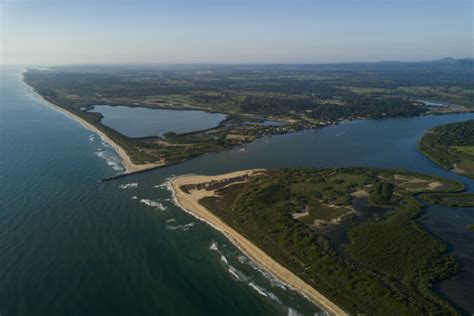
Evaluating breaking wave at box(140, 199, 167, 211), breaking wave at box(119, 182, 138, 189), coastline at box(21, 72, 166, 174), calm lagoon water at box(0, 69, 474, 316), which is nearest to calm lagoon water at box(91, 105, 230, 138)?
coastline at box(21, 72, 166, 174)

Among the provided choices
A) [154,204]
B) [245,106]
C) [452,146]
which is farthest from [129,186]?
[245,106]

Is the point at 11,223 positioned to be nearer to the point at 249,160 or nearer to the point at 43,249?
the point at 43,249

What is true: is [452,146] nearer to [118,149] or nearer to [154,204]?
[154,204]

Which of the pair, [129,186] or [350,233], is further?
[129,186]

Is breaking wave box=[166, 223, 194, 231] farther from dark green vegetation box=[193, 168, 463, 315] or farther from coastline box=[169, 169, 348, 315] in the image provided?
dark green vegetation box=[193, 168, 463, 315]

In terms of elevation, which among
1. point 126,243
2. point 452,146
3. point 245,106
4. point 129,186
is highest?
point 245,106

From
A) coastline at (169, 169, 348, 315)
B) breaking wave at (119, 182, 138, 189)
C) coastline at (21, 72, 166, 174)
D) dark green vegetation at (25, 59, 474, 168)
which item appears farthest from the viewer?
dark green vegetation at (25, 59, 474, 168)

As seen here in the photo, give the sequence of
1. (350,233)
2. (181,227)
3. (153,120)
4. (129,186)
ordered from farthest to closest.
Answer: (153,120) < (129,186) < (181,227) < (350,233)
